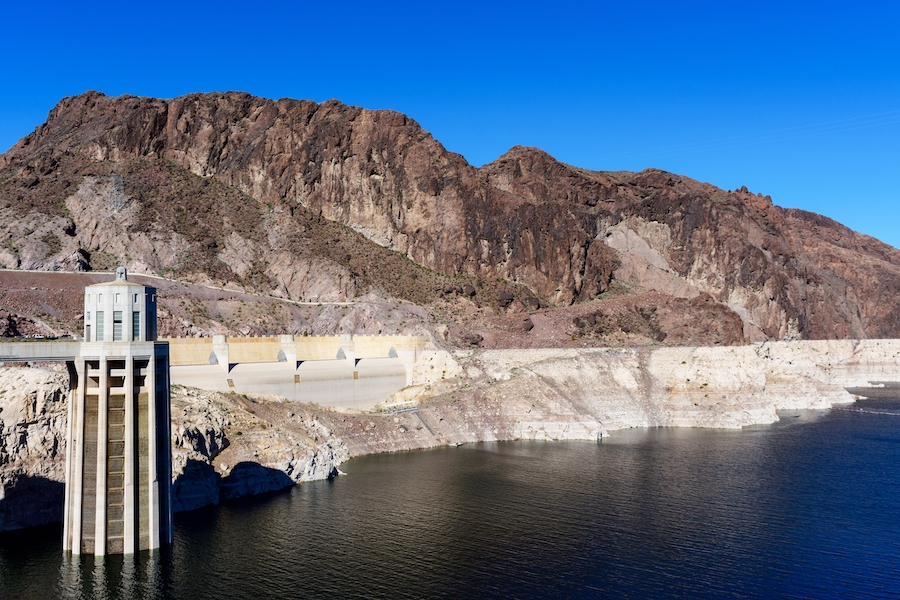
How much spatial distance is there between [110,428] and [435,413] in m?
47.4

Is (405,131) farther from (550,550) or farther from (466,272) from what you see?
(550,550)

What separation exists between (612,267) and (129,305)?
494ft

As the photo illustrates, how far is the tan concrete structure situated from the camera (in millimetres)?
44156

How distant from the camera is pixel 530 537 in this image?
5303cm

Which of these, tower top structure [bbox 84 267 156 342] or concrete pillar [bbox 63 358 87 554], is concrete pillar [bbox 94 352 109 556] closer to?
concrete pillar [bbox 63 358 87 554]

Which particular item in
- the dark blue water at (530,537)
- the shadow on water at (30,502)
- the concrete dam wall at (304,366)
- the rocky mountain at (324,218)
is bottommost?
the dark blue water at (530,537)

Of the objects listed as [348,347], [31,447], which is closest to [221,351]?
[348,347]

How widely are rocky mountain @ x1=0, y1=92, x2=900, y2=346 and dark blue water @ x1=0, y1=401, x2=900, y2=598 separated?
212 ft

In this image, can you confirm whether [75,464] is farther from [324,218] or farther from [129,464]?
[324,218]

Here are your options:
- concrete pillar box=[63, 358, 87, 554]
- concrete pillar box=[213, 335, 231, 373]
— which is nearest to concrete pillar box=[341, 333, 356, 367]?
concrete pillar box=[213, 335, 231, 373]

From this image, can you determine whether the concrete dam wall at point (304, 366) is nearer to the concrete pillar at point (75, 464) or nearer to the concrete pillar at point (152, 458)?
the concrete pillar at point (75, 464)

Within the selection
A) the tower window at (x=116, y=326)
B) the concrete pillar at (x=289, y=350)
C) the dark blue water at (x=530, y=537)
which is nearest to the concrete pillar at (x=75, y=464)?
the dark blue water at (x=530, y=537)

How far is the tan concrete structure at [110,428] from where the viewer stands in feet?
145

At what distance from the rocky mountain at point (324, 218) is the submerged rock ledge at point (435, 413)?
2936 cm
